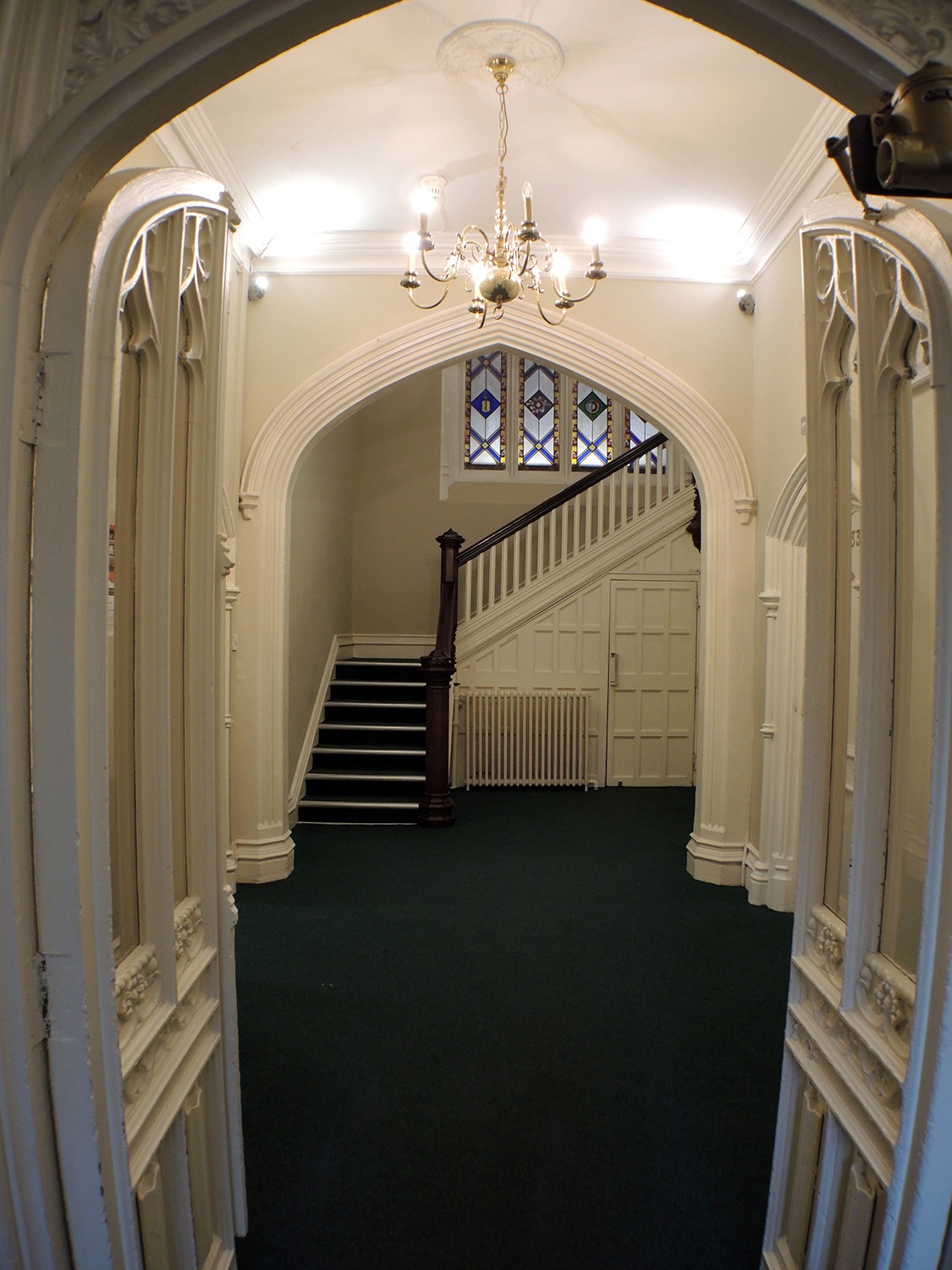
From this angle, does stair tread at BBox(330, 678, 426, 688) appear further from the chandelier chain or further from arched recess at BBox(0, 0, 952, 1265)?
arched recess at BBox(0, 0, 952, 1265)

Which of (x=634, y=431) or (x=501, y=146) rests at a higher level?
(x=501, y=146)

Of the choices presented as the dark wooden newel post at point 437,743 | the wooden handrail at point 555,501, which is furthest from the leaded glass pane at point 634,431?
the dark wooden newel post at point 437,743

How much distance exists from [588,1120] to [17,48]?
3062 millimetres

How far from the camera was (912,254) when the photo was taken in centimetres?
135

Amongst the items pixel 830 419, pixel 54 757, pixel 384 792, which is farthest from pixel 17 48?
pixel 384 792

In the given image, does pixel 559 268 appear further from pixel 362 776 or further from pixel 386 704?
pixel 386 704

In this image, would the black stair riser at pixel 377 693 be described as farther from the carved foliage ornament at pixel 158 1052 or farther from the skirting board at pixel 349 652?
the carved foliage ornament at pixel 158 1052

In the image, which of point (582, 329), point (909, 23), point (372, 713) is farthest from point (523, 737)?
point (909, 23)

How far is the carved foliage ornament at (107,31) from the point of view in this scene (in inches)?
50.1

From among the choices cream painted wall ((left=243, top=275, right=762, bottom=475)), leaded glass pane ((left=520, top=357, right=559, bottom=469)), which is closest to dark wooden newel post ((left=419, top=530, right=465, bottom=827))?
cream painted wall ((left=243, top=275, right=762, bottom=475))

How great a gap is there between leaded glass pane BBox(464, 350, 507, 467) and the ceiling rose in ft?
19.7

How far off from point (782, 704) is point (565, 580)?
134 inches

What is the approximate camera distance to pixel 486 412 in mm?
9500

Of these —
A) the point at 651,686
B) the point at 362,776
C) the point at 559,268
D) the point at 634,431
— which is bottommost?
the point at 362,776
